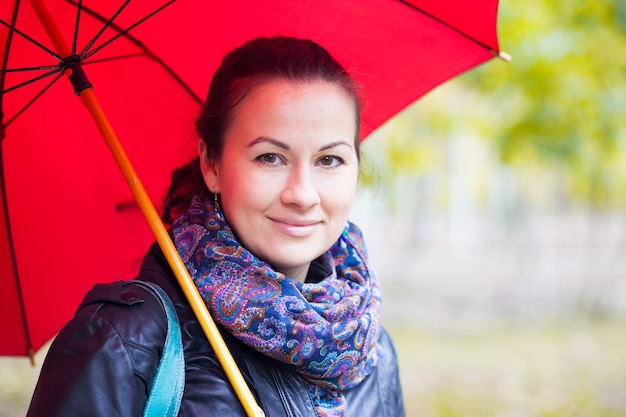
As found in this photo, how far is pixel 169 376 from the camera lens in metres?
1.72

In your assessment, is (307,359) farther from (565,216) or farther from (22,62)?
(565,216)

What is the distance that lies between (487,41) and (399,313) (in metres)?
12.3

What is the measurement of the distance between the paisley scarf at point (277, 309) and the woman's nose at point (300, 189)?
191 millimetres

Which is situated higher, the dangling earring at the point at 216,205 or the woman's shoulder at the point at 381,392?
the dangling earring at the point at 216,205

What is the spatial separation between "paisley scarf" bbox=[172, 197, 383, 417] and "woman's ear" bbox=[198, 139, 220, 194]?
45 mm

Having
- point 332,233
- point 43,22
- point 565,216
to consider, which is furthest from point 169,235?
point 565,216

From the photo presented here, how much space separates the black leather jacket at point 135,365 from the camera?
161 centimetres

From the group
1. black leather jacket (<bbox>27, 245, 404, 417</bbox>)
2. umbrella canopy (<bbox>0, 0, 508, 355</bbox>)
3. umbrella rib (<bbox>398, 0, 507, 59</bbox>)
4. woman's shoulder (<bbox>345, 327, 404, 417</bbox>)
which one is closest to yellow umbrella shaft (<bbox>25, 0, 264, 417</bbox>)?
black leather jacket (<bbox>27, 245, 404, 417</bbox>)

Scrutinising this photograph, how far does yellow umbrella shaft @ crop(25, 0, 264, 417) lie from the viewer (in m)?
1.84

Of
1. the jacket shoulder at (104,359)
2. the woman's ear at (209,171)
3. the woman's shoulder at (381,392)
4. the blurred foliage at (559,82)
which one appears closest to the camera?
the jacket shoulder at (104,359)

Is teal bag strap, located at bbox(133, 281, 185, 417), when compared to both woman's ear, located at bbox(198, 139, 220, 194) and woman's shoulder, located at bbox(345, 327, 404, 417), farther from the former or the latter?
woman's shoulder, located at bbox(345, 327, 404, 417)

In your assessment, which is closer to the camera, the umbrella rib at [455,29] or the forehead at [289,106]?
the forehead at [289,106]

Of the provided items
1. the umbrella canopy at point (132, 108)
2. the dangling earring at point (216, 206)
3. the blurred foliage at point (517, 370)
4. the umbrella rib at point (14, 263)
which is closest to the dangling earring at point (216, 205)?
the dangling earring at point (216, 206)

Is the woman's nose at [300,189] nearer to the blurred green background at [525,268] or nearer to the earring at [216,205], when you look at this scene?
the earring at [216,205]
